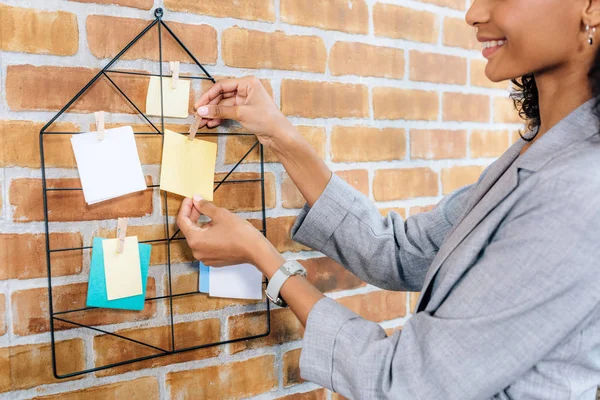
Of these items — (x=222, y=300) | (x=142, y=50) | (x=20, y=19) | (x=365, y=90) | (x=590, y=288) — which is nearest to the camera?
(x=590, y=288)

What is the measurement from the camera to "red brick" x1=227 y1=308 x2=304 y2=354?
112cm

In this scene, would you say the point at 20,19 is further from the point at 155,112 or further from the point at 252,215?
the point at 252,215

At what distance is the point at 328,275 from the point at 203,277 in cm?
31

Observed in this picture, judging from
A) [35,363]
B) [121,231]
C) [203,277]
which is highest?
[121,231]

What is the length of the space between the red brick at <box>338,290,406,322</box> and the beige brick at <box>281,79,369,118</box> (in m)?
0.43

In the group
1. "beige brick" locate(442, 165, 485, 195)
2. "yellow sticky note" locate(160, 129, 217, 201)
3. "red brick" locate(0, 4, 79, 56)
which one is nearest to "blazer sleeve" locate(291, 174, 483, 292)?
"yellow sticky note" locate(160, 129, 217, 201)

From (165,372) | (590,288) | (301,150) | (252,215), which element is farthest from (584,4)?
(165,372)

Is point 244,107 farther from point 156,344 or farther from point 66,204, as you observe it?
point 156,344

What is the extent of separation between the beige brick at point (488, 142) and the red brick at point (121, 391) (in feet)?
3.32

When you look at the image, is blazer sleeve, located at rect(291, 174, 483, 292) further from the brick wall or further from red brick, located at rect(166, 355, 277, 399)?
red brick, located at rect(166, 355, 277, 399)

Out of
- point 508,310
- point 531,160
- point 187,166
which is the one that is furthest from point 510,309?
point 187,166

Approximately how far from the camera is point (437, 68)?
142 cm

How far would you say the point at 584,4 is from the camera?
78 cm

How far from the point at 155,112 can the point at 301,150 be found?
28cm
